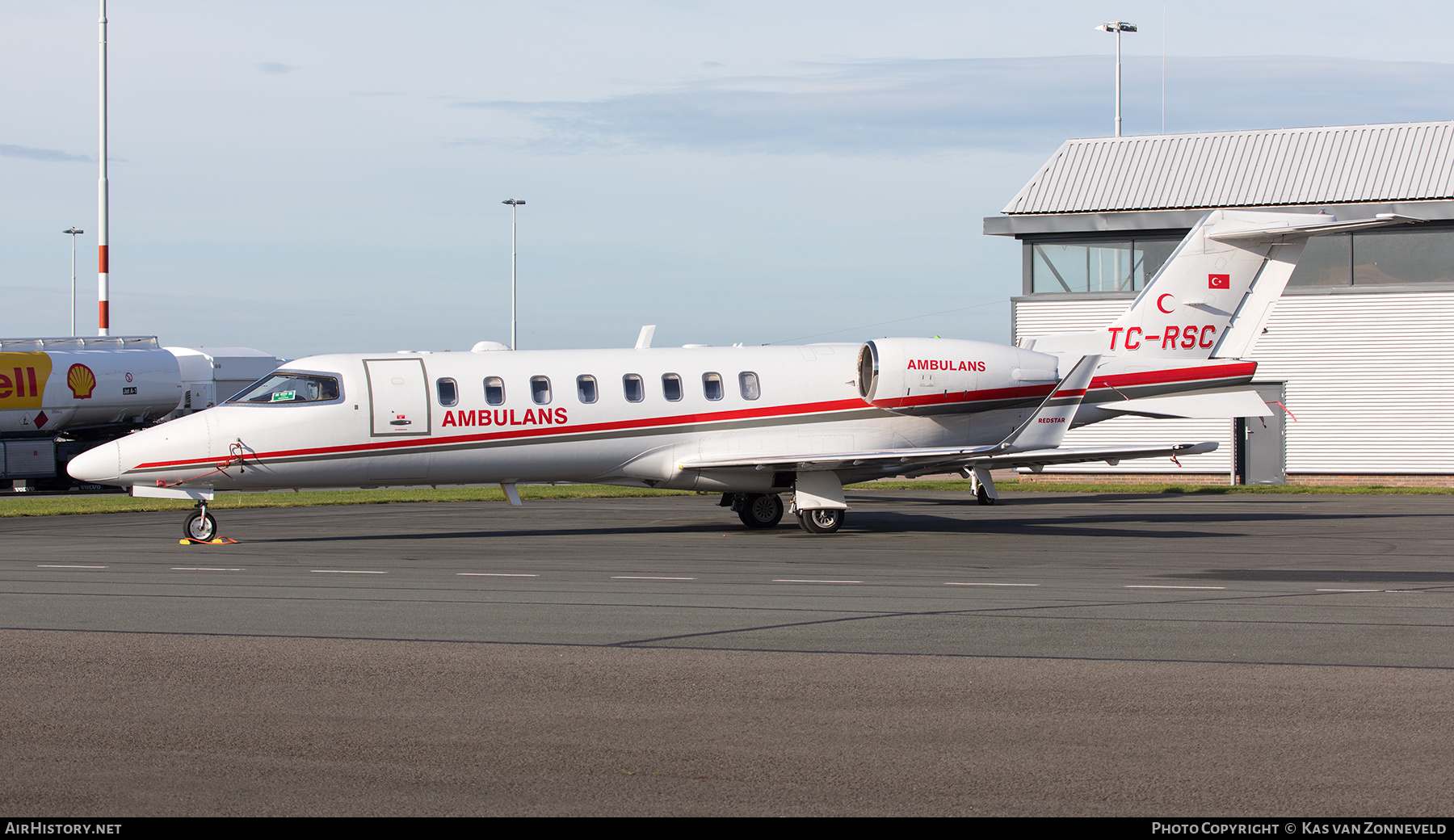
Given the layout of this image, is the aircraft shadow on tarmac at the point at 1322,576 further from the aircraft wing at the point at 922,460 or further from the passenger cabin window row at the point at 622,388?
the passenger cabin window row at the point at 622,388

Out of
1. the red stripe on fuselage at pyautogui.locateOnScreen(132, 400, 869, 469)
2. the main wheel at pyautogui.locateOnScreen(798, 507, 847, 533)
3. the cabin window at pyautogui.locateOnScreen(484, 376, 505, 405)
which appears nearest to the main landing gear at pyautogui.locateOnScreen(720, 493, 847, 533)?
the main wheel at pyautogui.locateOnScreen(798, 507, 847, 533)

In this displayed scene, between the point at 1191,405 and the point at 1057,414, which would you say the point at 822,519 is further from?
the point at 1191,405

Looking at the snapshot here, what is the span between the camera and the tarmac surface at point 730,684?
239 inches

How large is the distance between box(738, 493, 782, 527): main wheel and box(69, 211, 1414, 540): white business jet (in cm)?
4

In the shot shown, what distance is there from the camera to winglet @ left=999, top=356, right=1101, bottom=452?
807 inches

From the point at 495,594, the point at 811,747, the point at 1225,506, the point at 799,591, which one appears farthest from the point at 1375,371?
the point at 811,747

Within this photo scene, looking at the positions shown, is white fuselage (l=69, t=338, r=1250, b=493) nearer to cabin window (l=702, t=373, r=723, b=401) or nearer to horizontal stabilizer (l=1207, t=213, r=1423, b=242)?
cabin window (l=702, t=373, r=723, b=401)

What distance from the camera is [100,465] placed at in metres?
18.9

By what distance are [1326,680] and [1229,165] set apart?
32.3 m

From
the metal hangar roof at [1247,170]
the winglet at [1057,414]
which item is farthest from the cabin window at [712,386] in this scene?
the metal hangar roof at [1247,170]

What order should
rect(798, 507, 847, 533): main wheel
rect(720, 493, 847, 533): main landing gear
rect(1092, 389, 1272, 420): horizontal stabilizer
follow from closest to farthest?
rect(798, 507, 847, 533): main wheel → rect(1092, 389, 1272, 420): horizontal stabilizer → rect(720, 493, 847, 533): main landing gear

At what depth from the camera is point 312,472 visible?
19.6 m

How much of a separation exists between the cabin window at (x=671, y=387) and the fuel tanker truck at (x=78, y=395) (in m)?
24.0

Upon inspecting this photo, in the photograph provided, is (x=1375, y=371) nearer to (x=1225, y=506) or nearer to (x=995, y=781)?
(x=1225, y=506)
